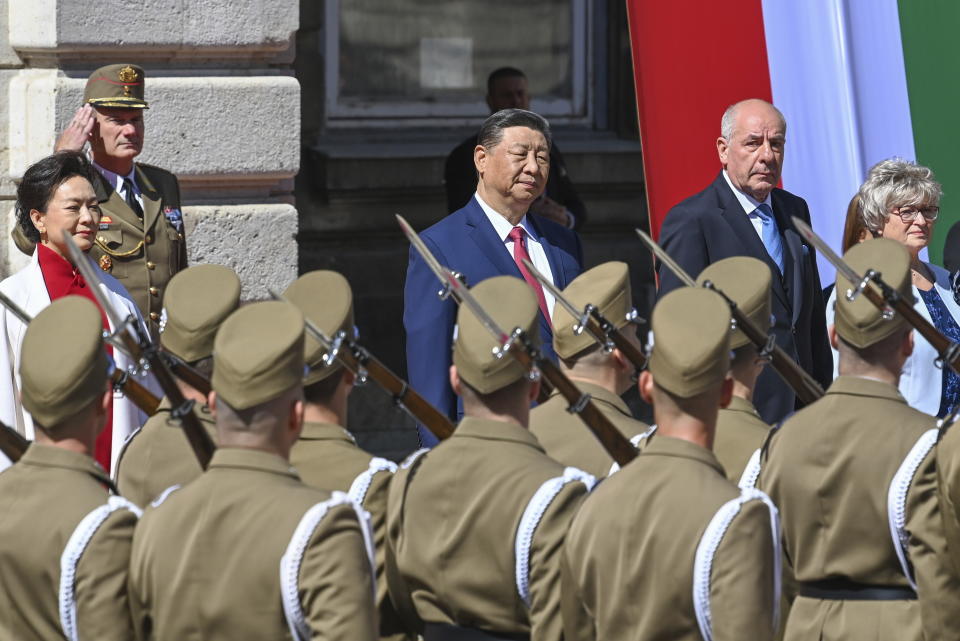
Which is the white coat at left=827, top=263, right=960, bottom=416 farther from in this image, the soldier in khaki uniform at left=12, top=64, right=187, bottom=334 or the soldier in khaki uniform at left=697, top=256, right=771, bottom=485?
the soldier in khaki uniform at left=12, top=64, right=187, bottom=334

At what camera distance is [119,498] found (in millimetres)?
3379

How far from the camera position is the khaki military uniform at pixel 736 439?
4.07 metres

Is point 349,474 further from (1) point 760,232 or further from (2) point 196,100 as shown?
(2) point 196,100

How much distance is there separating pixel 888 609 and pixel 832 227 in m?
3.12

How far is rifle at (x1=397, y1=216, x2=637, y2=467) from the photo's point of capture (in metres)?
3.57

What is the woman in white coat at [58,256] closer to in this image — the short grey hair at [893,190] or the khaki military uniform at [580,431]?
the khaki military uniform at [580,431]

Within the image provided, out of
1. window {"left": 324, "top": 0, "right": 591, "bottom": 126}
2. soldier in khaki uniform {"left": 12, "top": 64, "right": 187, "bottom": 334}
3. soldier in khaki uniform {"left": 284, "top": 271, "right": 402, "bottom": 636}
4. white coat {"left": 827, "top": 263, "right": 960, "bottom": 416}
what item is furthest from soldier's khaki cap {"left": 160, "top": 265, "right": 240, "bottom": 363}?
window {"left": 324, "top": 0, "right": 591, "bottom": 126}

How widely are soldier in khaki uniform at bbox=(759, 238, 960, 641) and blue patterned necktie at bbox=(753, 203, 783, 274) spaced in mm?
2007

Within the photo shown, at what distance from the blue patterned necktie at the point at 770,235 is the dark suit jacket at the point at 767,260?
0.07 feet

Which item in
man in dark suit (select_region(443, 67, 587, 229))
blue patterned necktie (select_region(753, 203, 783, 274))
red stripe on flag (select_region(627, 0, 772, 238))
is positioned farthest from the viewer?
man in dark suit (select_region(443, 67, 587, 229))

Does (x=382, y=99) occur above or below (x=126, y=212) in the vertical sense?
above

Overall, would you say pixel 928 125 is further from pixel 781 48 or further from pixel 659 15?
pixel 659 15

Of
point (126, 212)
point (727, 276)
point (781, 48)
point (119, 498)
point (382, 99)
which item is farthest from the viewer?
point (382, 99)

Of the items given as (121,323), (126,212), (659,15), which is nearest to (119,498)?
(121,323)
